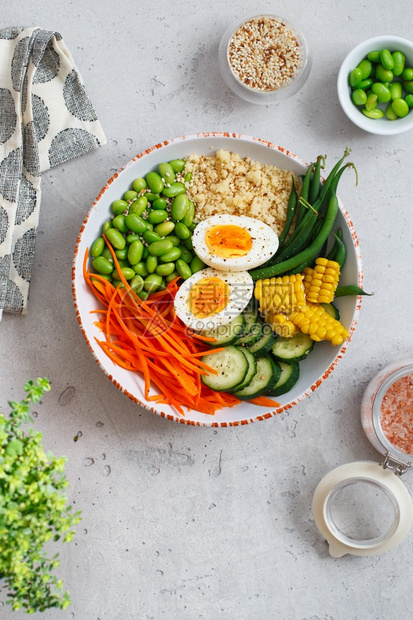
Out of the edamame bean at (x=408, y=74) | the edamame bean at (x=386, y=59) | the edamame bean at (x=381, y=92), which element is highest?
the edamame bean at (x=386, y=59)

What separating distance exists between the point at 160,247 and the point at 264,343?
548 mm

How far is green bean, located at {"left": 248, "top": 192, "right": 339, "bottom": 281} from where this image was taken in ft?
7.60

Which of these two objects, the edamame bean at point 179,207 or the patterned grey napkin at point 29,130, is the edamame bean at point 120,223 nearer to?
the edamame bean at point 179,207

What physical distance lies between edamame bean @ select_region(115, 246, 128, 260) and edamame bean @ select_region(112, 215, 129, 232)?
0.25 feet

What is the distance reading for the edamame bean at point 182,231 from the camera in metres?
2.38

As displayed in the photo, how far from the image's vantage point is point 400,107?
2490mm

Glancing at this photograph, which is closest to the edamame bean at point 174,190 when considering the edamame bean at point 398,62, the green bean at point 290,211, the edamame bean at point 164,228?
the edamame bean at point 164,228

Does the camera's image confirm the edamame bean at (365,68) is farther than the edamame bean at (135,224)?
Yes

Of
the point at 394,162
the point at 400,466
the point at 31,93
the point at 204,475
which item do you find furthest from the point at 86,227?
the point at 400,466

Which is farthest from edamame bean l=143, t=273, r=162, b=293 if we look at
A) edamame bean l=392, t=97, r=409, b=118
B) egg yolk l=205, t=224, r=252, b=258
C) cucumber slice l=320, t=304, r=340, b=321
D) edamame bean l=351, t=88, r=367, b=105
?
edamame bean l=392, t=97, r=409, b=118

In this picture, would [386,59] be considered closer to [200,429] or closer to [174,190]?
[174,190]

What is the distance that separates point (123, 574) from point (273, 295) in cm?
132

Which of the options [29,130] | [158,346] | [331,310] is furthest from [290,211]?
[29,130]

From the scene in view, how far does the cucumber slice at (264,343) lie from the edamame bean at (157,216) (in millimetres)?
588
